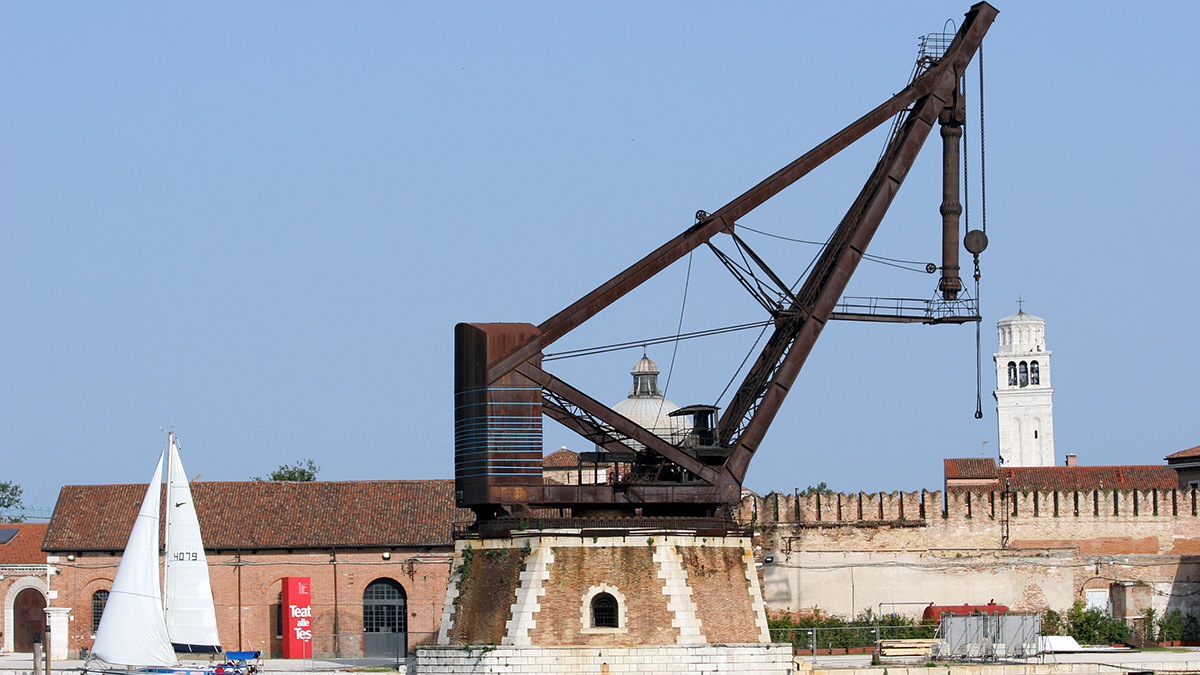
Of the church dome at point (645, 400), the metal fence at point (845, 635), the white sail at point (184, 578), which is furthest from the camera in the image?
the church dome at point (645, 400)

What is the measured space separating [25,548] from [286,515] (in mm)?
11907

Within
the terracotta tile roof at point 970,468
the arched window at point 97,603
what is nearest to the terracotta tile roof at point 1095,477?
the terracotta tile roof at point 970,468

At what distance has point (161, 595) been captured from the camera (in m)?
46.1

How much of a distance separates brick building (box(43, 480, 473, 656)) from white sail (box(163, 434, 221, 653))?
8.38 m

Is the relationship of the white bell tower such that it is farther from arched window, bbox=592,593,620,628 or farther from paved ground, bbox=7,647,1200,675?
arched window, bbox=592,593,620,628

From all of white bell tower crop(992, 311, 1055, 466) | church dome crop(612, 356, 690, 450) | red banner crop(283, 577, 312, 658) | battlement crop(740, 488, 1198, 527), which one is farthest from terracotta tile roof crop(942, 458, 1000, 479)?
white bell tower crop(992, 311, 1055, 466)

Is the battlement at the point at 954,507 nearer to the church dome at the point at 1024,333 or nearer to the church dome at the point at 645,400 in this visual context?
the church dome at the point at 645,400

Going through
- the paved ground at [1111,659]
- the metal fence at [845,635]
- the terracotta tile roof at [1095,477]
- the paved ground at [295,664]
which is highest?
the terracotta tile roof at [1095,477]

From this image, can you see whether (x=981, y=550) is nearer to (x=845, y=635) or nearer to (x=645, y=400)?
(x=845, y=635)

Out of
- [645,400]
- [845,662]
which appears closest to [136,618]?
[845,662]

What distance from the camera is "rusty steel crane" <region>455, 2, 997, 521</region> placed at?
37.3m

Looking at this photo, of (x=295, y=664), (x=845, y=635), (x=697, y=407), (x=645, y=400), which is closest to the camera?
(x=697, y=407)

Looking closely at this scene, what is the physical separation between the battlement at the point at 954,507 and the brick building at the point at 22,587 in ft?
83.4

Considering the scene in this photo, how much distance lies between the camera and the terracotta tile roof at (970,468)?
81.4 meters
